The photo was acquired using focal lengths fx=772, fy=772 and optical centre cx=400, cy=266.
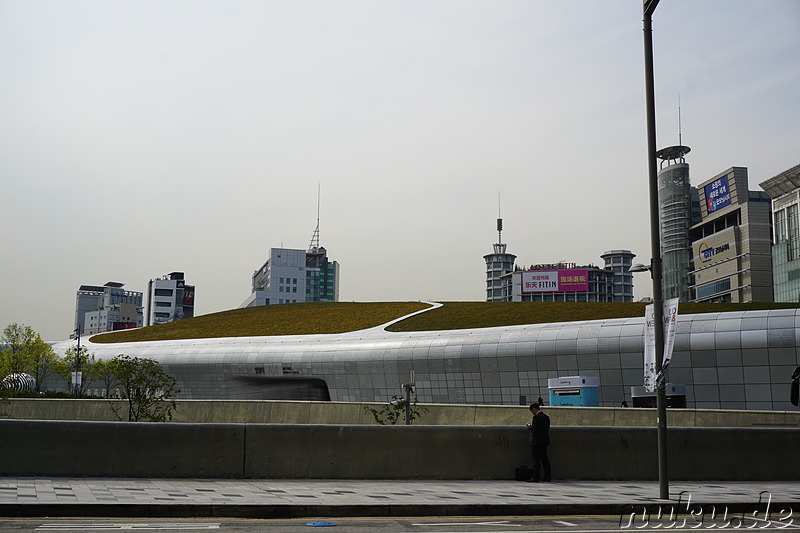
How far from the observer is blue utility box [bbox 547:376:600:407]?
32.7 metres

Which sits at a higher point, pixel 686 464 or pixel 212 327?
Answer: pixel 212 327

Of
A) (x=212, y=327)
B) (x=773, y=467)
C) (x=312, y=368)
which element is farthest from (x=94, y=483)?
(x=212, y=327)

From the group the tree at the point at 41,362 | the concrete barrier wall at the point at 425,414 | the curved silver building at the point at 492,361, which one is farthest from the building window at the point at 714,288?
the concrete barrier wall at the point at 425,414

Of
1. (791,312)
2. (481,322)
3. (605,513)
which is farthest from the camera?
(481,322)

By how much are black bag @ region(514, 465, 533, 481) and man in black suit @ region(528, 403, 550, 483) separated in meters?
0.10

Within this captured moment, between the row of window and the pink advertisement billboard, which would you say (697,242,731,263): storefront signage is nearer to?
the row of window

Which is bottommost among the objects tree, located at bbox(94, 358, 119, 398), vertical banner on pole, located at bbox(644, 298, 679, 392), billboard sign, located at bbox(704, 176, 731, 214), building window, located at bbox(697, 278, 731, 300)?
tree, located at bbox(94, 358, 119, 398)

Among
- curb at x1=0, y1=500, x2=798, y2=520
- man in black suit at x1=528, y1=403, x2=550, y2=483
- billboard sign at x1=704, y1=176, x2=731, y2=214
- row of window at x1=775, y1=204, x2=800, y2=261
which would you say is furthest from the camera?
billboard sign at x1=704, y1=176, x2=731, y2=214

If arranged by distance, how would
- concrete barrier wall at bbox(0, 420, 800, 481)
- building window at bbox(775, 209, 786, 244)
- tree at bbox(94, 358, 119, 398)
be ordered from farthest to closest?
1. building window at bbox(775, 209, 786, 244)
2. tree at bbox(94, 358, 119, 398)
3. concrete barrier wall at bbox(0, 420, 800, 481)

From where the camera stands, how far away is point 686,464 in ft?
56.8

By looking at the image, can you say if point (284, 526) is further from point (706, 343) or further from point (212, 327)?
point (212, 327)

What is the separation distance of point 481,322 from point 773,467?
40976 millimetres

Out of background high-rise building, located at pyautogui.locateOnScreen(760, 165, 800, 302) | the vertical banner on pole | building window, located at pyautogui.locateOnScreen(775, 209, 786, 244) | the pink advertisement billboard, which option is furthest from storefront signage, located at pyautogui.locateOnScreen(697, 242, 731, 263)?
the vertical banner on pole

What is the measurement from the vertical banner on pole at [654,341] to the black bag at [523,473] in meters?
3.79
